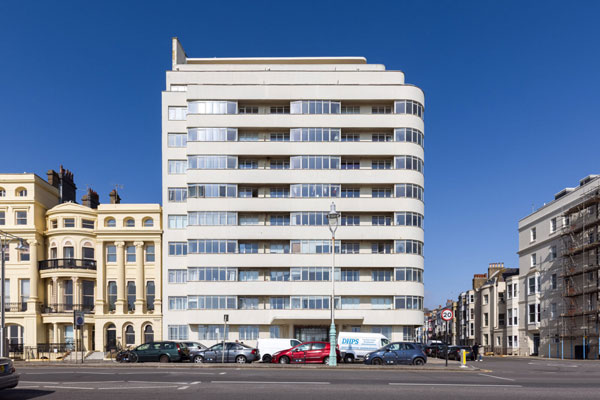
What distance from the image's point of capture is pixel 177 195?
57969 mm

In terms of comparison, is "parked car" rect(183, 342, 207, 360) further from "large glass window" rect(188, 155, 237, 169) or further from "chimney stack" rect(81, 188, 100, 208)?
"chimney stack" rect(81, 188, 100, 208)

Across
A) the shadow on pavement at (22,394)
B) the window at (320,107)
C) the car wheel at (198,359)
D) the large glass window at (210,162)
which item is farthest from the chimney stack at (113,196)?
the shadow on pavement at (22,394)

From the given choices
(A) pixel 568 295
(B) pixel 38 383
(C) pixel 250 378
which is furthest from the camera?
(A) pixel 568 295

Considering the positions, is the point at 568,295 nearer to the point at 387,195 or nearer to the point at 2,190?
the point at 387,195

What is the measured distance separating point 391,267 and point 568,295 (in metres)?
21.4

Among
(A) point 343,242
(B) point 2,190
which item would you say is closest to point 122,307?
(B) point 2,190

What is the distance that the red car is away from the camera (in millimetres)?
36969

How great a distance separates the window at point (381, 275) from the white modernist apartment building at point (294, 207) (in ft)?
0.30

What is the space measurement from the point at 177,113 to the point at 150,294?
57.3 ft

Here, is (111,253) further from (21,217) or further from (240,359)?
(240,359)

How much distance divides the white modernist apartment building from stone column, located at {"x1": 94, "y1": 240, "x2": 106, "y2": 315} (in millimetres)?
5715

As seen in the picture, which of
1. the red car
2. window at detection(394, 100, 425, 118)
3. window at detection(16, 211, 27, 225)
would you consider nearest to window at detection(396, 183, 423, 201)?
window at detection(394, 100, 425, 118)

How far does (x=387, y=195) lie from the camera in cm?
5728

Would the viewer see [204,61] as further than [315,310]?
Yes
